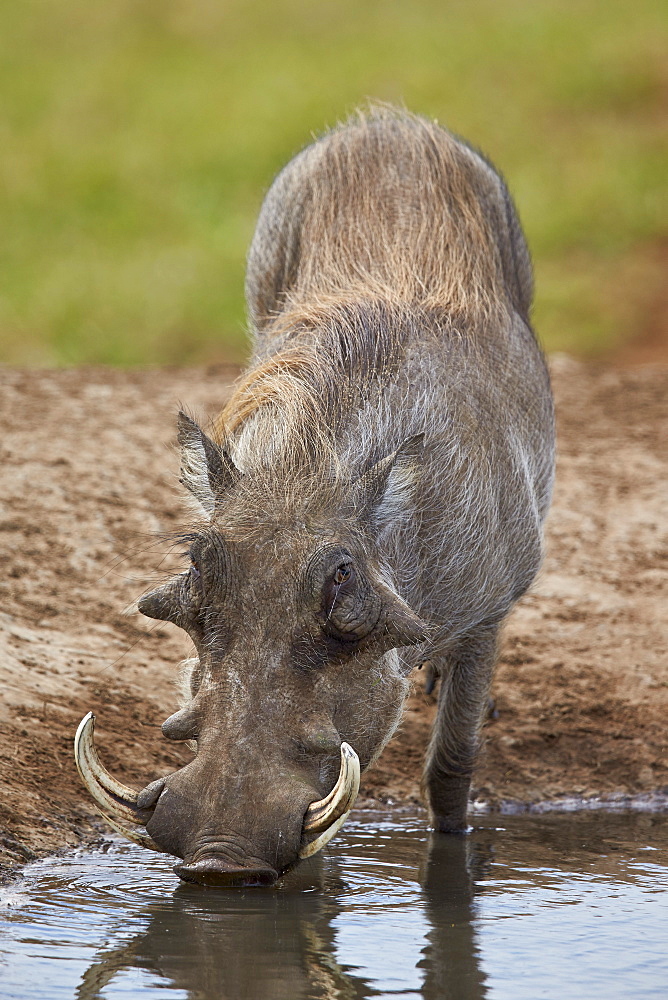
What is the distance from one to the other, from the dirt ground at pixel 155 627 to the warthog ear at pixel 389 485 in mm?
564

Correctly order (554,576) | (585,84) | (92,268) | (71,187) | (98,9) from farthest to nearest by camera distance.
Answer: (98,9) → (585,84) → (71,187) → (92,268) → (554,576)

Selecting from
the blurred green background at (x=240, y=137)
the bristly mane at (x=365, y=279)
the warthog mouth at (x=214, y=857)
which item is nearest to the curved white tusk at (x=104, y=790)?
the warthog mouth at (x=214, y=857)

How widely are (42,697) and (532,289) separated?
2404 millimetres

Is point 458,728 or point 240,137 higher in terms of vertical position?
point 240,137

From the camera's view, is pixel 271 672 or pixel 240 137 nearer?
pixel 271 672

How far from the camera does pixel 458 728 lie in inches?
175

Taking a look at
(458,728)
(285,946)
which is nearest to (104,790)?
(285,946)

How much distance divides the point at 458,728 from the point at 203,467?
1.36 metres

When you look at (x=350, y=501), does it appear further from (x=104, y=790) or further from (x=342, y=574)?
(x=104, y=790)

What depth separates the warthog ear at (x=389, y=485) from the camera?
354 centimetres

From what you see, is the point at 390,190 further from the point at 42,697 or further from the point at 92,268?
the point at 92,268

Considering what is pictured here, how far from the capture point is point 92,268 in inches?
546

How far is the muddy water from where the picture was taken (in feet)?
9.67

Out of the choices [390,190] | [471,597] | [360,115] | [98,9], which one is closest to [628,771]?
[471,597]
